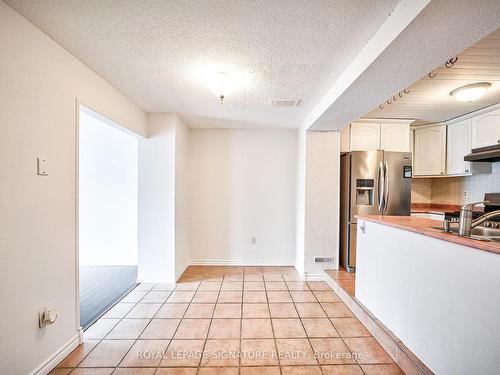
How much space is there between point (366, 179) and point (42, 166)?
3.48 metres

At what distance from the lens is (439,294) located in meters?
1.37

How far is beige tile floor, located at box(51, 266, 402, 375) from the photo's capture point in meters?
1.66

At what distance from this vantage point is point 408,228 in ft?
5.28

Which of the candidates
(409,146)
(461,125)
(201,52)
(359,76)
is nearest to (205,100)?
(201,52)

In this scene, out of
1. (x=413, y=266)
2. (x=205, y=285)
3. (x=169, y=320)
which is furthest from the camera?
(x=205, y=285)

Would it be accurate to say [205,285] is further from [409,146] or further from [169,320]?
[409,146]

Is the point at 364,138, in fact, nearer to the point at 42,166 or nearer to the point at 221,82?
the point at 221,82

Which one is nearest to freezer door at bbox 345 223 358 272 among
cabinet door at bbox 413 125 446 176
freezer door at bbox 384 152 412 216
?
freezer door at bbox 384 152 412 216

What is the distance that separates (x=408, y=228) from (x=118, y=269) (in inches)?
157

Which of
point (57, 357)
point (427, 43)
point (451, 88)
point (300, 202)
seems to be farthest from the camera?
point (300, 202)

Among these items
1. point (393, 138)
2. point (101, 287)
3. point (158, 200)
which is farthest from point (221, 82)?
point (101, 287)

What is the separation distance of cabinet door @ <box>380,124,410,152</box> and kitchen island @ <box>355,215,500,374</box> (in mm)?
1908

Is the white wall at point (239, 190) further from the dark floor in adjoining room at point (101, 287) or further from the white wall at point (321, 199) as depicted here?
the dark floor in adjoining room at point (101, 287)

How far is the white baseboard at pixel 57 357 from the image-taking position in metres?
1.52
